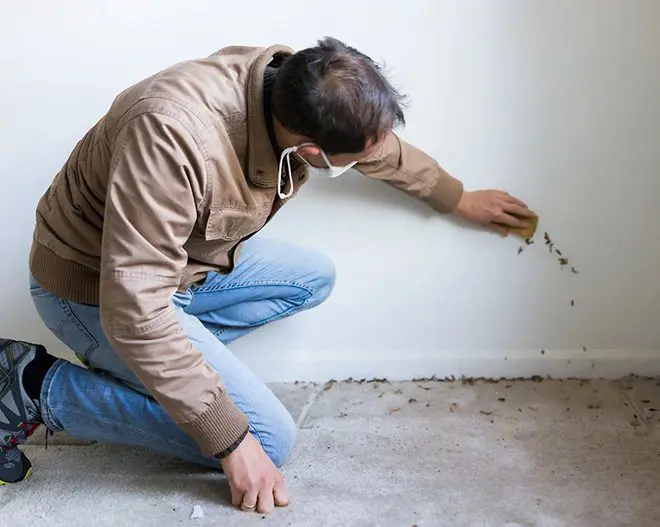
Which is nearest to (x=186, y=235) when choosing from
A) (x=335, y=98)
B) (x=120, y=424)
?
(x=335, y=98)

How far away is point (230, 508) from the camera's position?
3.93 ft

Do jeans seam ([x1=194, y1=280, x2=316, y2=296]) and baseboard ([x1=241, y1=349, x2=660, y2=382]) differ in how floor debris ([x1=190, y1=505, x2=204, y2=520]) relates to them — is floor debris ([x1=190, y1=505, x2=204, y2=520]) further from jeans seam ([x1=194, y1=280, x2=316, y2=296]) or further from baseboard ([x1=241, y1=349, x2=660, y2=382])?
baseboard ([x1=241, y1=349, x2=660, y2=382])

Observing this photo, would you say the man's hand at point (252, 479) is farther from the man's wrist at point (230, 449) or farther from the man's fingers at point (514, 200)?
the man's fingers at point (514, 200)

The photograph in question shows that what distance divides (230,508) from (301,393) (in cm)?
45

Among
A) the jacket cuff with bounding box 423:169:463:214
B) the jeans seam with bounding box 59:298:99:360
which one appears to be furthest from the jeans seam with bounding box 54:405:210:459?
the jacket cuff with bounding box 423:169:463:214

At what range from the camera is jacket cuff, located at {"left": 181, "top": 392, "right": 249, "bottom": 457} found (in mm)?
1117

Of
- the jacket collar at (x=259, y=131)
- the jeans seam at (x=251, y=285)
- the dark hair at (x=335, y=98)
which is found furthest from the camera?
the jeans seam at (x=251, y=285)

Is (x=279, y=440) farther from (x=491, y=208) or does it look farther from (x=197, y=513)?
(x=491, y=208)

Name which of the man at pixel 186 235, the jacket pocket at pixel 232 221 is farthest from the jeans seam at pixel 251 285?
the jacket pocket at pixel 232 221

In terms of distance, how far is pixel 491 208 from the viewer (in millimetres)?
1499

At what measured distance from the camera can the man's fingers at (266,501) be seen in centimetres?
118

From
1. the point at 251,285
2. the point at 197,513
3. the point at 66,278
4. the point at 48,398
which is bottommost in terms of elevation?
the point at 197,513

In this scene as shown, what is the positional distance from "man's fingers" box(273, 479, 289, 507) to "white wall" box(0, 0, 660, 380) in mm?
477

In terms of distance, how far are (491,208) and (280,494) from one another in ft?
2.34
